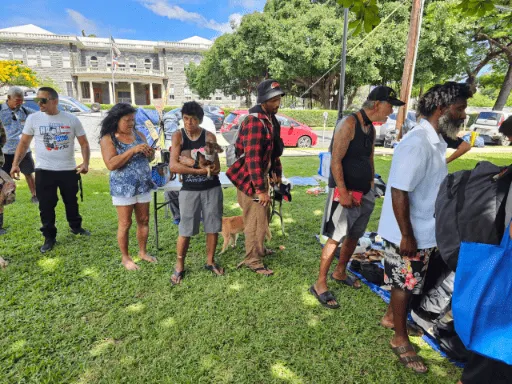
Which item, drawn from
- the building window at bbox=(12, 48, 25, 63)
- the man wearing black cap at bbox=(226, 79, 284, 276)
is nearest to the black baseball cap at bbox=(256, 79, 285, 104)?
the man wearing black cap at bbox=(226, 79, 284, 276)

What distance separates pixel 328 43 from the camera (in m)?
22.5

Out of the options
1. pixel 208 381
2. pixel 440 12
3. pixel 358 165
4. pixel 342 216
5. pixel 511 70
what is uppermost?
pixel 440 12

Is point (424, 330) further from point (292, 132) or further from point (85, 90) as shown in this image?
point (85, 90)

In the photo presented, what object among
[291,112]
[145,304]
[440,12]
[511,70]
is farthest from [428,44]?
[145,304]

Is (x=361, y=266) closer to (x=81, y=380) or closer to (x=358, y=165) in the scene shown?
(x=358, y=165)

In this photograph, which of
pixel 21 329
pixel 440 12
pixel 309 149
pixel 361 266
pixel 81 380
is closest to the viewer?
pixel 81 380

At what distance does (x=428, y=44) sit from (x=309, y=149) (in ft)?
44.2

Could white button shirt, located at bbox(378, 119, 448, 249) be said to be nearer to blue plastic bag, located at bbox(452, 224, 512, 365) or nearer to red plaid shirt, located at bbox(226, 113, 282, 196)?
blue plastic bag, located at bbox(452, 224, 512, 365)

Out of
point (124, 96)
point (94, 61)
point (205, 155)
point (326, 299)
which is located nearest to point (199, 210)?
point (205, 155)

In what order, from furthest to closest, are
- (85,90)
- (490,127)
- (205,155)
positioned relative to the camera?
(85,90) → (490,127) → (205,155)

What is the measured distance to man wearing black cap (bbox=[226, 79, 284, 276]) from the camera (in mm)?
2928

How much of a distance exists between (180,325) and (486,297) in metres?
2.12

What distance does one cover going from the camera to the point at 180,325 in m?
2.55

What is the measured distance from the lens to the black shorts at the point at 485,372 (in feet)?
4.32
